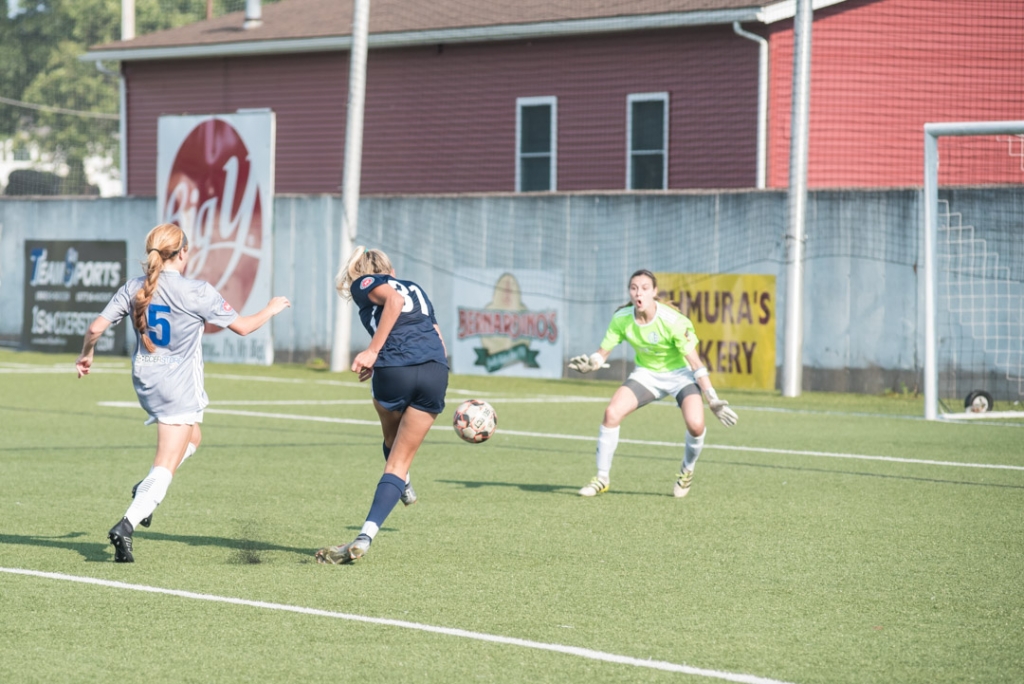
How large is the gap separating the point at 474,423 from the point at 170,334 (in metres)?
2.26

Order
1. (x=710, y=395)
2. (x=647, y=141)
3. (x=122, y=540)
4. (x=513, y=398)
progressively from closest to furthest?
(x=122, y=540) → (x=710, y=395) → (x=513, y=398) → (x=647, y=141)

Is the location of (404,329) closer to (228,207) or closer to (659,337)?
(659,337)

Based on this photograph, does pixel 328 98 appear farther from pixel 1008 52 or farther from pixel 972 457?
pixel 972 457

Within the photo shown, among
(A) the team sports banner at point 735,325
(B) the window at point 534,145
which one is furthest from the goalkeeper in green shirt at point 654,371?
(B) the window at point 534,145

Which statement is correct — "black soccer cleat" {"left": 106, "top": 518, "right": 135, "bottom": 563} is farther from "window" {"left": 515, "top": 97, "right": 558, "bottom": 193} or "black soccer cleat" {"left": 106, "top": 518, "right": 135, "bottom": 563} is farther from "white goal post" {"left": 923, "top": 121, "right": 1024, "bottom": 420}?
"window" {"left": 515, "top": 97, "right": 558, "bottom": 193}

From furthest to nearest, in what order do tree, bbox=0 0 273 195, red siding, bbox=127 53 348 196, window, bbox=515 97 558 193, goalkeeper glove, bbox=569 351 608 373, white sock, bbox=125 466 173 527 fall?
tree, bbox=0 0 273 195 → red siding, bbox=127 53 348 196 → window, bbox=515 97 558 193 → goalkeeper glove, bbox=569 351 608 373 → white sock, bbox=125 466 173 527

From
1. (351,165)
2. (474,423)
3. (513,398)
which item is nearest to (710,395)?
(474,423)

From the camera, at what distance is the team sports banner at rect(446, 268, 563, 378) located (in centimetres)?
2319

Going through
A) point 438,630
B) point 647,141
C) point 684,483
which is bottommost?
point 438,630

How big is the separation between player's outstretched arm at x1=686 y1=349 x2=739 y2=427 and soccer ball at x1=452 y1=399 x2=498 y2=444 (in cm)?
199

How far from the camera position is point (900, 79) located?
2695cm

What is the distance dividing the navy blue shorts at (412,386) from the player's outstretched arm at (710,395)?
3170 millimetres

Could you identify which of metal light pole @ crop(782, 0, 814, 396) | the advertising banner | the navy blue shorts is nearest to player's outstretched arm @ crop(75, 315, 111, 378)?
the navy blue shorts

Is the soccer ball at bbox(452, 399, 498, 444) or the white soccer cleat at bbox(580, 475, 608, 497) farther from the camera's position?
the white soccer cleat at bbox(580, 475, 608, 497)
